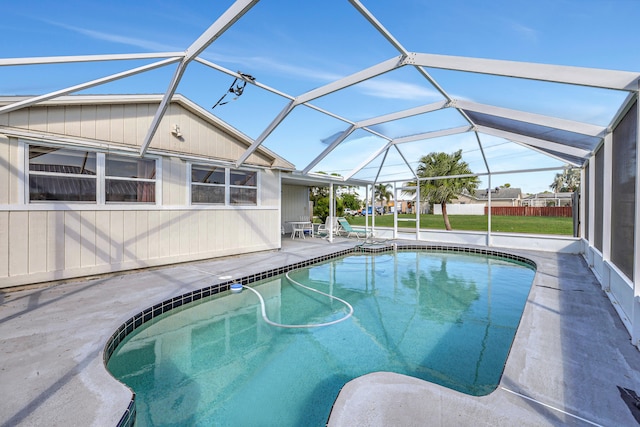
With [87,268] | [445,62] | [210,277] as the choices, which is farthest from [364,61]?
[87,268]

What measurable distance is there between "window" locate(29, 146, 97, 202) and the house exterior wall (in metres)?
0.13

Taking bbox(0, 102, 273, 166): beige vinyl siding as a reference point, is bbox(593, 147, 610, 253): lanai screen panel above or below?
below

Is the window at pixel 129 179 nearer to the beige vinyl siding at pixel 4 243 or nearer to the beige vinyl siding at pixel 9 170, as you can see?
the beige vinyl siding at pixel 9 170

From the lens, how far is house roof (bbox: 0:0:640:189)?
362 cm

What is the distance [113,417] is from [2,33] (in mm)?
5525

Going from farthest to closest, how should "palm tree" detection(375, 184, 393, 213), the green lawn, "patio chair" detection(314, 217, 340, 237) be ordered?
"palm tree" detection(375, 184, 393, 213) → the green lawn → "patio chair" detection(314, 217, 340, 237)

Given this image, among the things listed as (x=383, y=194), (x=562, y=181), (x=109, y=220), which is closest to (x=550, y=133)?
(x=109, y=220)

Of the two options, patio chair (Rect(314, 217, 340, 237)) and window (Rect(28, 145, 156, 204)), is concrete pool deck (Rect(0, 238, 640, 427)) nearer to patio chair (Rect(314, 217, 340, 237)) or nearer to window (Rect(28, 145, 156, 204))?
window (Rect(28, 145, 156, 204))

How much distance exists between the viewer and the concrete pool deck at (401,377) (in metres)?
1.88

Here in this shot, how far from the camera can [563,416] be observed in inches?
74.5

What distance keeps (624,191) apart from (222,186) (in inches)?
307

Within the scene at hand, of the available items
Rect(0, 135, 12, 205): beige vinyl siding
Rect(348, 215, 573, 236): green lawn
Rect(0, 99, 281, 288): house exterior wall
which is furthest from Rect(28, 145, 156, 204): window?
Rect(348, 215, 573, 236): green lawn

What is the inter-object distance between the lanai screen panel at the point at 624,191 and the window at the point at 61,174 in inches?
323

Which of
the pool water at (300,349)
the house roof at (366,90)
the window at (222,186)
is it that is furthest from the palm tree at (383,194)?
the pool water at (300,349)
